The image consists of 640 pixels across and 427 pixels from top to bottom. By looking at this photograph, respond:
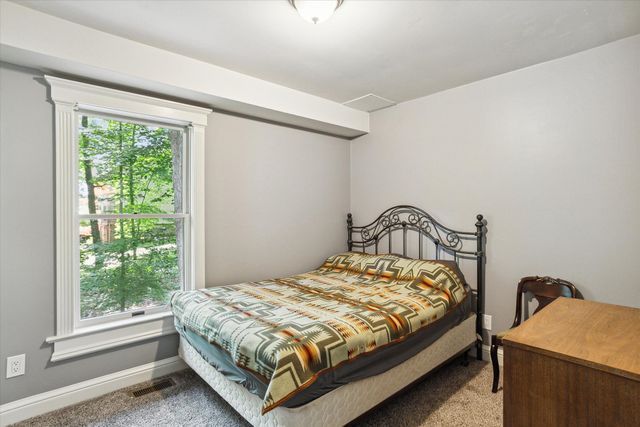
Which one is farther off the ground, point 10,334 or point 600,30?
point 600,30

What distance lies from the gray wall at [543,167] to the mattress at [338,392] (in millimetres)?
822

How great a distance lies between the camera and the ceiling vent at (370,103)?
3252 mm

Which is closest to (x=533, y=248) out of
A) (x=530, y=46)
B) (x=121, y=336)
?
(x=530, y=46)

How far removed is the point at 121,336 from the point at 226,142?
174 cm

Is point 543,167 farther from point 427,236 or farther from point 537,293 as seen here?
point 427,236

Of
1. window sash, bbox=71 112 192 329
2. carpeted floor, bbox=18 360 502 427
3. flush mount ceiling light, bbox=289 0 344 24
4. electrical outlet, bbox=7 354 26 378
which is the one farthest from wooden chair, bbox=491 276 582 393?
electrical outlet, bbox=7 354 26 378

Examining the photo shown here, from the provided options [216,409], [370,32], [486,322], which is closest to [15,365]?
[216,409]

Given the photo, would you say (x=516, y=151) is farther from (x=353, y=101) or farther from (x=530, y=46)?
(x=353, y=101)

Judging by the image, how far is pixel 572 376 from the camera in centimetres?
113

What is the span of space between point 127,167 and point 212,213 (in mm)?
729

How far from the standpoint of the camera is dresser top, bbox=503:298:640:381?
43.7 inches

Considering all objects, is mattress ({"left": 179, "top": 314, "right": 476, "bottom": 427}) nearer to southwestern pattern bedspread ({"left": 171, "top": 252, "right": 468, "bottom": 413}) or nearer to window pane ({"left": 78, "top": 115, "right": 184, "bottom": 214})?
southwestern pattern bedspread ({"left": 171, "top": 252, "right": 468, "bottom": 413})

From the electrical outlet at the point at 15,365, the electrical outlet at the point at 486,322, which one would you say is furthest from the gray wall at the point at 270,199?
the electrical outlet at the point at 486,322

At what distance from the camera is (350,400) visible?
1727 millimetres
